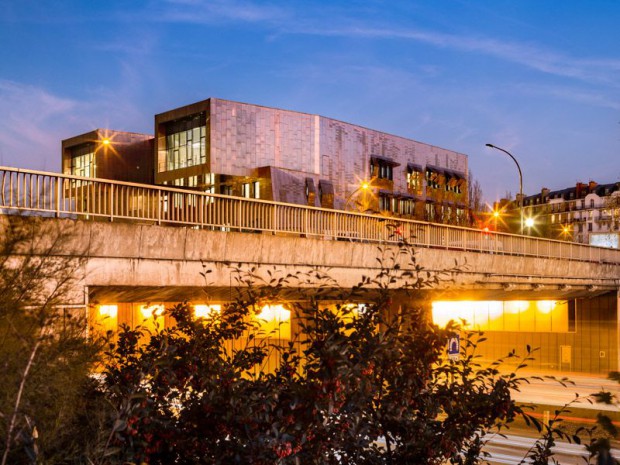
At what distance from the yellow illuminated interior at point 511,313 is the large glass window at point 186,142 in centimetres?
2292

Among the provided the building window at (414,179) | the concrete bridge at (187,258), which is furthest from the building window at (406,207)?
the concrete bridge at (187,258)

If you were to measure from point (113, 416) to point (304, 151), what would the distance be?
5353 centimetres

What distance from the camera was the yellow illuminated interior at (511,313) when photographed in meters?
39.4

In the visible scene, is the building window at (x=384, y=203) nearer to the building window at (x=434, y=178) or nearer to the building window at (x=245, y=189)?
the building window at (x=434, y=178)

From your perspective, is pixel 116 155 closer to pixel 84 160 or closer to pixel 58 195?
pixel 84 160

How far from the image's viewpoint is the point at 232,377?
6641mm

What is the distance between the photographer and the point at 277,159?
2242 inches

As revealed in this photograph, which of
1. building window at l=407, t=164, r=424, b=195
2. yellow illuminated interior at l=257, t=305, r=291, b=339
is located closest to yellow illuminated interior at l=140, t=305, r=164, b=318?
yellow illuminated interior at l=257, t=305, r=291, b=339

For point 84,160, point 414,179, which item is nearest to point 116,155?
point 84,160

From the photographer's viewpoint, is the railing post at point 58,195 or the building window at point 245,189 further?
the building window at point 245,189

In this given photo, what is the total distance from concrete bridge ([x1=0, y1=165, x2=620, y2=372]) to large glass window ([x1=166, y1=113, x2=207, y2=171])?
98.7 ft

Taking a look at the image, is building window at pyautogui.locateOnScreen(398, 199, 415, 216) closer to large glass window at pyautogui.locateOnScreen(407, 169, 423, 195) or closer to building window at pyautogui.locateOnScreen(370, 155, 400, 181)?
large glass window at pyautogui.locateOnScreen(407, 169, 423, 195)

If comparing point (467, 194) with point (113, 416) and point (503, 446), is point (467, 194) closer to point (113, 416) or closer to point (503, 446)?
point (503, 446)

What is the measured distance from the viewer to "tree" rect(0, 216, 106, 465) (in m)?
6.02
